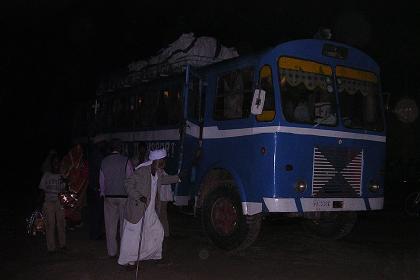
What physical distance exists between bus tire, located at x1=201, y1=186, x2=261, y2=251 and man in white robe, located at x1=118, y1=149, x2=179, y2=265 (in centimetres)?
148

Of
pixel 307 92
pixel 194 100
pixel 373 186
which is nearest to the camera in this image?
pixel 307 92

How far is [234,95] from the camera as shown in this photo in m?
9.24

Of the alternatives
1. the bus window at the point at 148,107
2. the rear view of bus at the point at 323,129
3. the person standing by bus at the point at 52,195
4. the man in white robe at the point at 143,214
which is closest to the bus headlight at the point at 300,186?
the rear view of bus at the point at 323,129

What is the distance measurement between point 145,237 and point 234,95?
2.85 meters

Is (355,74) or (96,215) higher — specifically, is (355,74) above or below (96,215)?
above

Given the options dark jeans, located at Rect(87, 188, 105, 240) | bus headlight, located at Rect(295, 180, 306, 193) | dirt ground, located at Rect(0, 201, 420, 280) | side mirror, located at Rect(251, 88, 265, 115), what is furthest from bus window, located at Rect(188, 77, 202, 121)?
bus headlight, located at Rect(295, 180, 306, 193)

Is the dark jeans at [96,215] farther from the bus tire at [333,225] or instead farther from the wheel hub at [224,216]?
the bus tire at [333,225]

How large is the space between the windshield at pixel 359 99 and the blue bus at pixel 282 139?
0.06ft

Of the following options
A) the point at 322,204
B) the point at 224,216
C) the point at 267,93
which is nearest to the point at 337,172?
the point at 322,204

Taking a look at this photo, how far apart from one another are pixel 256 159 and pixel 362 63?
2735 mm

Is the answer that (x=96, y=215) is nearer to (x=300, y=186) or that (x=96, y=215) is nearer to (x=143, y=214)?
(x=143, y=214)

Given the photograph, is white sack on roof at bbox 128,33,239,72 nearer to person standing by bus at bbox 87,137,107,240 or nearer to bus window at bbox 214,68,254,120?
bus window at bbox 214,68,254,120

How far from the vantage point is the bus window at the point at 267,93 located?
8523 millimetres

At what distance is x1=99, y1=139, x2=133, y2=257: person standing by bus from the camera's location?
8.47m
